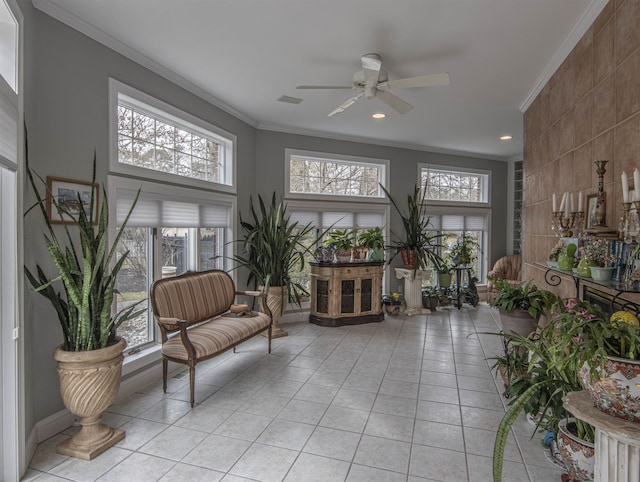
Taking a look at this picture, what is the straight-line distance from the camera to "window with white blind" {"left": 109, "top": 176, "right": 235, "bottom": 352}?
10.7 feet

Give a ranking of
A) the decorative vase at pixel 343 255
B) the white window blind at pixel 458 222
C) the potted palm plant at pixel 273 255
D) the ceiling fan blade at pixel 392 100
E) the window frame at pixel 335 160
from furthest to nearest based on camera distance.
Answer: the white window blind at pixel 458 222 < the window frame at pixel 335 160 < the decorative vase at pixel 343 255 < the potted palm plant at pixel 273 255 < the ceiling fan blade at pixel 392 100

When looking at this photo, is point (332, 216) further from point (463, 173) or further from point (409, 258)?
point (463, 173)

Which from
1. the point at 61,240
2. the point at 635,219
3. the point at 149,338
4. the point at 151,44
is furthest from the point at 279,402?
the point at 151,44

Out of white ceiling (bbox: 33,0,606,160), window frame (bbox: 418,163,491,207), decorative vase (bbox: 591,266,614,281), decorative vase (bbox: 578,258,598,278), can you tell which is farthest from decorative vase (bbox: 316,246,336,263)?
decorative vase (bbox: 591,266,614,281)

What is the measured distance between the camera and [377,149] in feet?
20.9

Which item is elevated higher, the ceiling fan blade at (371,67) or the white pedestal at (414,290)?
the ceiling fan blade at (371,67)

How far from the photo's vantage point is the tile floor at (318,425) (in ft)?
7.15

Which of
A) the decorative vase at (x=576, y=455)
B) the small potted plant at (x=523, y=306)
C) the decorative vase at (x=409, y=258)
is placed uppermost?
the decorative vase at (x=409, y=258)

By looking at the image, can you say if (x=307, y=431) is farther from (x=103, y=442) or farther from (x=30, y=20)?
(x=30, y=20)

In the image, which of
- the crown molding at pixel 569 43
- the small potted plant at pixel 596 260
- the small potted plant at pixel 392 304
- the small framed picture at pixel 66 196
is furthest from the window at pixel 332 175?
the small potted plant at pixel 596 260

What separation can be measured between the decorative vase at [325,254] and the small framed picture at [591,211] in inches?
129

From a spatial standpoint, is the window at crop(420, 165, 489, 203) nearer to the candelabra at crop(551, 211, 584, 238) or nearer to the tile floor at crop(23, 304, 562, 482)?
the tile floor at crop(23, 304, 562, 482)

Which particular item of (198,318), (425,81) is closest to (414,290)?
(198,318)

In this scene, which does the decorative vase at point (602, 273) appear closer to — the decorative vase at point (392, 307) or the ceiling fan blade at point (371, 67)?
the ceiling fan blade at point (371, 67)
